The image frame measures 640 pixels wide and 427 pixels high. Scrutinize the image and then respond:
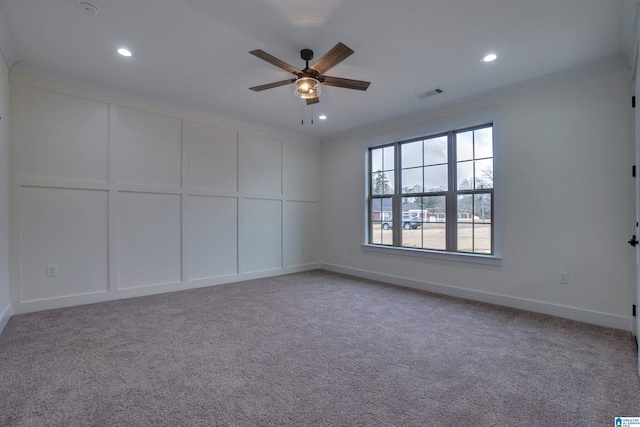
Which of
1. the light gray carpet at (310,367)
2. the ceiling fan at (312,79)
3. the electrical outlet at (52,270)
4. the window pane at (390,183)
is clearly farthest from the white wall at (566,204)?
the electrical outlet at (52,270)

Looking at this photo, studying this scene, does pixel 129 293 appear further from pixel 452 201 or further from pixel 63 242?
pixel 452 201

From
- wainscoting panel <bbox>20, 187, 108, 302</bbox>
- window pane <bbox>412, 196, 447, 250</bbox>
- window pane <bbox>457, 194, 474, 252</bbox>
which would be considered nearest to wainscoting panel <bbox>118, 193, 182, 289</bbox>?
wainscoting panel <bbox>20, 187, 108, 302</bbox>

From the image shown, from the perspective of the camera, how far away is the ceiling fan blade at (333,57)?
2.34 m

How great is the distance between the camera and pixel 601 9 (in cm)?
235

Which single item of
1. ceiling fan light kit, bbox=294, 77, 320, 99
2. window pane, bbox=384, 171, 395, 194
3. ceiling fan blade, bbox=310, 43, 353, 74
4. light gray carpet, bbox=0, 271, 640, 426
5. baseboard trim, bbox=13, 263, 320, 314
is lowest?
light gray carpet, bbox=0, 271, 640, 426

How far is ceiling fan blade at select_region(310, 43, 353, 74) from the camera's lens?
2342 mm

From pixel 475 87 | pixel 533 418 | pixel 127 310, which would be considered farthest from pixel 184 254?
pixel 475 87

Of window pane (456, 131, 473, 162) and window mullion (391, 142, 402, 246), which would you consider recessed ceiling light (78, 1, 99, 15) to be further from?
window pane (456, 131, 473, 162)

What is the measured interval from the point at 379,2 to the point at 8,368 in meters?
3.81

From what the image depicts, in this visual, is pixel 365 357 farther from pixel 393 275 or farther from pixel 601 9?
pixel 601 9

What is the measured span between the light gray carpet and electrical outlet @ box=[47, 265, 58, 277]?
0.43 metres

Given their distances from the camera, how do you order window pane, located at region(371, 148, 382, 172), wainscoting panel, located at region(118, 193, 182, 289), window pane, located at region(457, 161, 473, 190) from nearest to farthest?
wainscoting panel, located at region(118, 193, 182, 289) < window pane, located at region(457, 161, 473, 190) < window pane, located at region(371, 148, 382, 172)

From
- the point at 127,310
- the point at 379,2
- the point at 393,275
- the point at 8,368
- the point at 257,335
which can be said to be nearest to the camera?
the point at 8,368

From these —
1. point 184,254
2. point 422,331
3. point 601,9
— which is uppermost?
point 601,9
